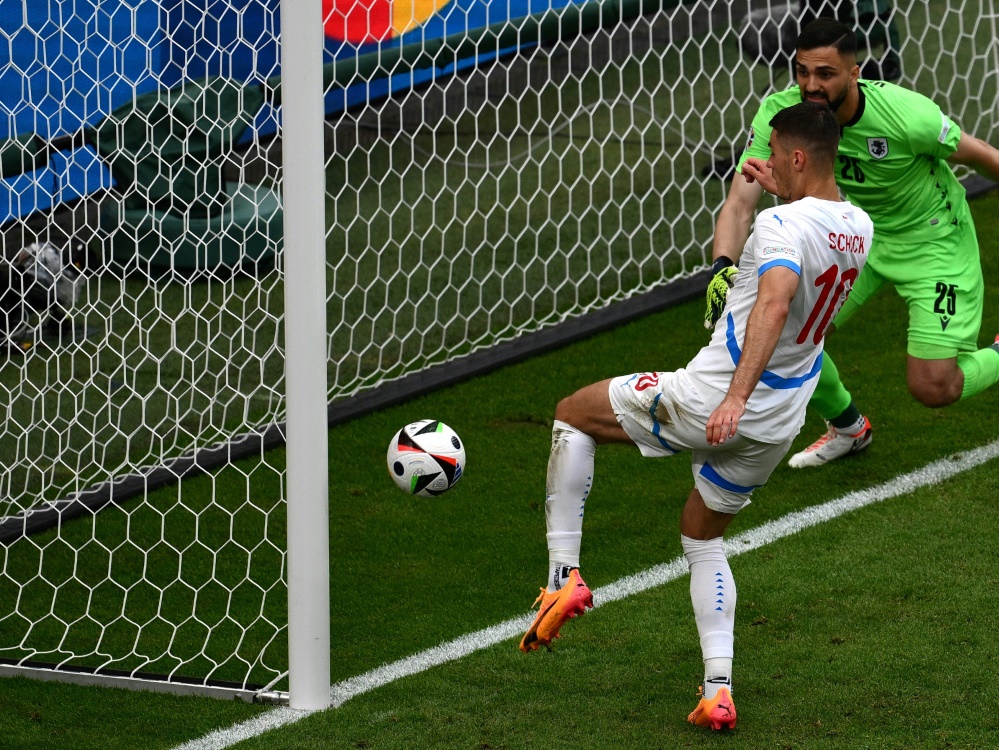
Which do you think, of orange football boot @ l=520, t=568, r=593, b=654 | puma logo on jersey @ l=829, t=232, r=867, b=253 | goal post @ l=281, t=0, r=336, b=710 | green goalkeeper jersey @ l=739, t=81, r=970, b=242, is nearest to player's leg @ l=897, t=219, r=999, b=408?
green goalkeeper jersey @ l=739, t=81, r=970, b=242

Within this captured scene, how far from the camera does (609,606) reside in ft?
14.8

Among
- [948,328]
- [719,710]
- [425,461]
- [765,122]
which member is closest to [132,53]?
[765,122]

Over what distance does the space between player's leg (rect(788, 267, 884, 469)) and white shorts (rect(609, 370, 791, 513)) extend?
5.79ft

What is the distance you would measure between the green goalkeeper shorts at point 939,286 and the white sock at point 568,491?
6.10 ft

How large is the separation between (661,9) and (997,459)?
3.32m

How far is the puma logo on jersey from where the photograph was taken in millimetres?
3408

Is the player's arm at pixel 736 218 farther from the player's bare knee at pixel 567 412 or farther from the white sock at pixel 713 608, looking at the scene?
the white sock at pixel 713 608

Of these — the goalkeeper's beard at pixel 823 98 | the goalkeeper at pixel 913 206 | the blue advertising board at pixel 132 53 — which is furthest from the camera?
the blue advertising board at pixel 132 53

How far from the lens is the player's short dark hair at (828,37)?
4.42 metres

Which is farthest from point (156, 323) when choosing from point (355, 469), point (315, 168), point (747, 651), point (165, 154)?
point (747, 651)

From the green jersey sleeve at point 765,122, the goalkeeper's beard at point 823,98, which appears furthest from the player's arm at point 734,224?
the goalkeeper's beard at point 823,98

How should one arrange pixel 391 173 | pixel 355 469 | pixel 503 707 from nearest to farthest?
1. pixel 503 707
2. pixel 355 469
3. pixel 391 173

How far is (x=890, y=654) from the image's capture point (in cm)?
404

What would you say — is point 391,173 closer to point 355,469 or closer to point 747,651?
point 355,469
